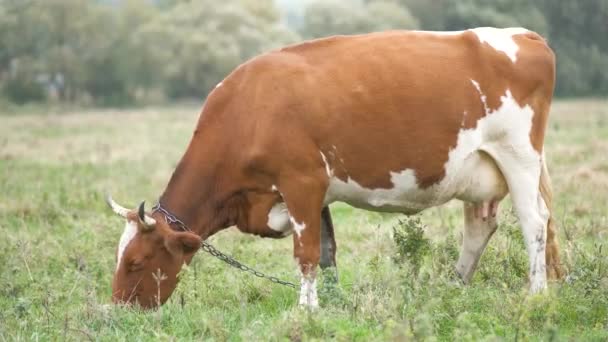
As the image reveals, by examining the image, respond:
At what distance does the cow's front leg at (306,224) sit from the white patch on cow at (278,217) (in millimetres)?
176

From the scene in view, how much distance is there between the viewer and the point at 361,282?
733 cm

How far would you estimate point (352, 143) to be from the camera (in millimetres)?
7492

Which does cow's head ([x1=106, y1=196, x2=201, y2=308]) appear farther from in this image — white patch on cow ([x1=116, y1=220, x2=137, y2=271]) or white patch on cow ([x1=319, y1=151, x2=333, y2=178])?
white patch on cow ([x1=319, y1=151, x2=333, y2=178])

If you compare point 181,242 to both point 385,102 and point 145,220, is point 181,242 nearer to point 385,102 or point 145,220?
point 145,220

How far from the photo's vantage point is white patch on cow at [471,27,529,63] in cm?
781

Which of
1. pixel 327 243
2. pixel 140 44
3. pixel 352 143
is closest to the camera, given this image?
pixel 352 143

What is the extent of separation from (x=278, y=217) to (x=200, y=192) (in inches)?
27.7

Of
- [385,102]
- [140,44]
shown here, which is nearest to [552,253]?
[385,102]

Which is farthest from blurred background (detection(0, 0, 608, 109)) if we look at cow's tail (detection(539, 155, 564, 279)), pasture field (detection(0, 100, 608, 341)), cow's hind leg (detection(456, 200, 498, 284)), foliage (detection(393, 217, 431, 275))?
foliage (detection(393, 217, 431, 275))

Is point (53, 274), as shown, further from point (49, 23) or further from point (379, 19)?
point (49, 23)

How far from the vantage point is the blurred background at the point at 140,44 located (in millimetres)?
59125

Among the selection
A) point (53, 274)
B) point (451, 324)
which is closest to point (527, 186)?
point (451, 324)

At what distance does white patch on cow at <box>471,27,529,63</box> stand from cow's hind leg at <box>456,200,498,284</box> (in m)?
1.39

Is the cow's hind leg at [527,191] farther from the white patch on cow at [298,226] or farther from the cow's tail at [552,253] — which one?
the white patch on cow at [298,226]
